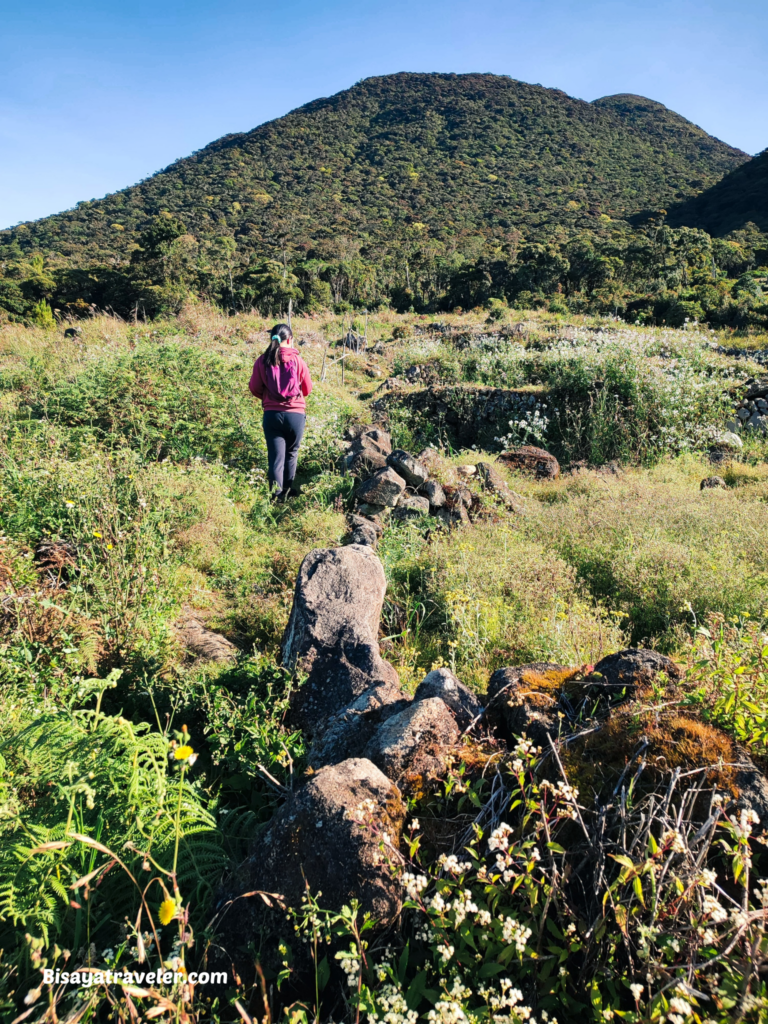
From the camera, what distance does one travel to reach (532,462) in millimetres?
7691

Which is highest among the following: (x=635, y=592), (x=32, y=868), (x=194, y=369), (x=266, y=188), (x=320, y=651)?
(x=266, y=188)

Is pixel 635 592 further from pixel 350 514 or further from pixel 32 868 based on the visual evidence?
pixel 32 868

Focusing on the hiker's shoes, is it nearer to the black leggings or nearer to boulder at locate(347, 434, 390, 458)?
the black leggings

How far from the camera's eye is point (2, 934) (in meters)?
1.47

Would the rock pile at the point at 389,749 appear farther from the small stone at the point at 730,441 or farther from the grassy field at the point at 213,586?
the small stone at the point at 730,441

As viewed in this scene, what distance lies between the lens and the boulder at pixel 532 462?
7516mm

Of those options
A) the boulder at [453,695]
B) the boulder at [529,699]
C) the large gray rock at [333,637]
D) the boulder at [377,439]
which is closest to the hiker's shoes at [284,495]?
the boulder at [377,439]

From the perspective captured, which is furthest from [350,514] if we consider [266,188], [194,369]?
[266,188]

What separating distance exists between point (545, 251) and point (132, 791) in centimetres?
3188

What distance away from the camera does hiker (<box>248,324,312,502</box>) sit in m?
5.50

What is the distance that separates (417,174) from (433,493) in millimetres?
77751

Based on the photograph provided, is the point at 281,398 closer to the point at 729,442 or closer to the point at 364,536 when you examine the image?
the point at 364,536

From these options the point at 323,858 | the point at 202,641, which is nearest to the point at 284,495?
the point at 202,641

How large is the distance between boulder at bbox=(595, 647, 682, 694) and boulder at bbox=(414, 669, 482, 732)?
526 millimetres
